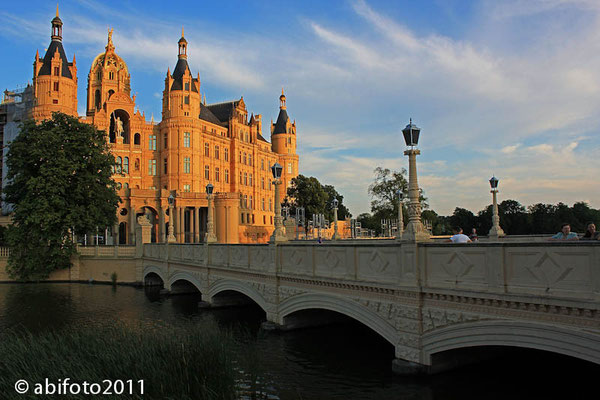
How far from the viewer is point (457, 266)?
8.86 meters

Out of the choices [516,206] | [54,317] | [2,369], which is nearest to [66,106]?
[54,317]

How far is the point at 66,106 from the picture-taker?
187 ft

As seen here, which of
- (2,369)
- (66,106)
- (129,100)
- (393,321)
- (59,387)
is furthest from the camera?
(129,100)

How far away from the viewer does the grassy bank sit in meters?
7.65

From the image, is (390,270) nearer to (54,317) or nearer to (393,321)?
(393,321)

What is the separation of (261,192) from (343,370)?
216 feet

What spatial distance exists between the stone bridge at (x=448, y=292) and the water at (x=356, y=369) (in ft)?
2.09

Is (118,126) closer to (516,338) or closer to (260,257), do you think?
(260,257)

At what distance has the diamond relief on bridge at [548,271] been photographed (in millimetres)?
7200

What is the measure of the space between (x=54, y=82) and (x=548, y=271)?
61.7 m

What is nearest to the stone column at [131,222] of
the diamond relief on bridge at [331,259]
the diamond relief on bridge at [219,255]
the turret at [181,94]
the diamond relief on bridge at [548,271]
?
the turret at [181,94]

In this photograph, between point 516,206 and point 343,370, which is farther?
point 516,206

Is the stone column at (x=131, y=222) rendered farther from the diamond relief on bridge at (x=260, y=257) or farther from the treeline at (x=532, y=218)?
the diamond relief on bridge at (x=260, y=257)

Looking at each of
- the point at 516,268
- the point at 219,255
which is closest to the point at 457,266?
the point at 516,268
